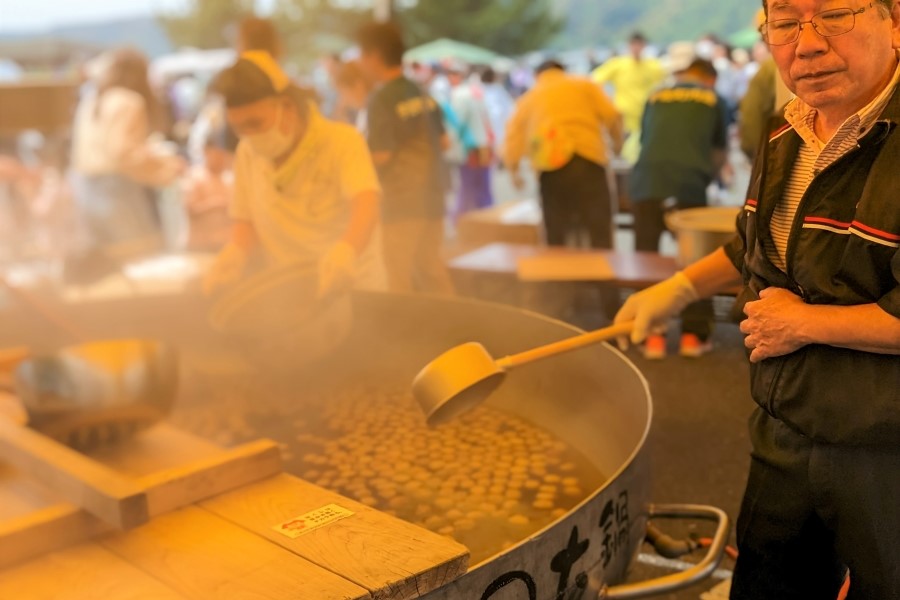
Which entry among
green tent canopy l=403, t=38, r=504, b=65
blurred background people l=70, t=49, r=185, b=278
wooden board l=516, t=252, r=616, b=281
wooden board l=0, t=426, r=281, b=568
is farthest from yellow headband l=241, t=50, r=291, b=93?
green tent canopy l=403, t=38, r=504, b=65

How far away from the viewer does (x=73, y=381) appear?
1.49 meters

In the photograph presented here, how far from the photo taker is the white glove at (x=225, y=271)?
2.25m

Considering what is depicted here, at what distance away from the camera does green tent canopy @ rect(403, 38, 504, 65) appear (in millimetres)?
6656

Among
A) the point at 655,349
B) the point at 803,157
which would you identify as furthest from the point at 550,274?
the point at 803,157

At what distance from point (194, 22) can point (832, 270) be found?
24.0ft

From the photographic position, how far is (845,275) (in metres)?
1.00

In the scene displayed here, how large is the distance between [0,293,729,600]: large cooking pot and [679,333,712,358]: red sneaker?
1741 millimetres

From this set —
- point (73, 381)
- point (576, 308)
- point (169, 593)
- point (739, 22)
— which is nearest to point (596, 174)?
point (576, 308)

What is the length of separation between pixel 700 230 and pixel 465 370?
167cm

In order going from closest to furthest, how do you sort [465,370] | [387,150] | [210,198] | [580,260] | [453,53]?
[465,370] < [387,150] < [580,260] < [210,198] < [453,53]

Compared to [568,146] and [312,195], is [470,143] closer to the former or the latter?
[568,146]

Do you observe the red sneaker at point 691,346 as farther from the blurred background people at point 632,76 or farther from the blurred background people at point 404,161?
the blurred background people at point 632,76

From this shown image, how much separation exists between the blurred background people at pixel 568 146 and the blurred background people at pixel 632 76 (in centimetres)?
137

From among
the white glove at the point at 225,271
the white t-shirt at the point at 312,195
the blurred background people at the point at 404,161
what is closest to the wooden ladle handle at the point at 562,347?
the white t-shirt at the point at 312,195
